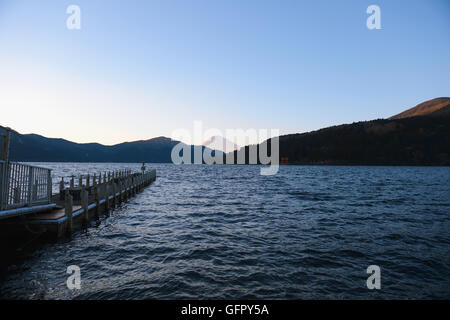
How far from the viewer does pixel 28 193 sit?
10.6 metres

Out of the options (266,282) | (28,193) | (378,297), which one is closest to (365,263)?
(378,297)

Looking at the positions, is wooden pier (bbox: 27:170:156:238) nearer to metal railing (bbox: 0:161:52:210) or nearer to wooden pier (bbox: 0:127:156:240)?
wooden pier (bbox: 0:127:156:240)

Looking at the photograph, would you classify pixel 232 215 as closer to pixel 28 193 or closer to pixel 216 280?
pixel 216 280

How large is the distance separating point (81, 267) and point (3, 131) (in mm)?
5865

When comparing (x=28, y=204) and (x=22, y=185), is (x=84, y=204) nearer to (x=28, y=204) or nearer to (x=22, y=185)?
(x=28, y=204)

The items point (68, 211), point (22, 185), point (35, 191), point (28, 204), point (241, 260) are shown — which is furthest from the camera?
Result: point (68, 211)

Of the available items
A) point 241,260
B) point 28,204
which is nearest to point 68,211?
point 28,204

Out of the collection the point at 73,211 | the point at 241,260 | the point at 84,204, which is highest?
the point at 84,204

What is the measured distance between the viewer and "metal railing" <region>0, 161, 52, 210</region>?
8828 mm

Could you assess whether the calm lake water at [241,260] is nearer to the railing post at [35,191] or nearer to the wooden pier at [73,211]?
the wooden pier at [73,211]

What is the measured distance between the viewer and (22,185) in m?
10.4

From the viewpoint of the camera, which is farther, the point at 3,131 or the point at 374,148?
the point at 374,148

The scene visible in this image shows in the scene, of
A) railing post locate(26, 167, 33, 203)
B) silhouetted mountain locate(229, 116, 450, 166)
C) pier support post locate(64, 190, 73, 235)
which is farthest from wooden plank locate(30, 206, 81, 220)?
silhouetted mountain locate(229, 116, 450, 166)

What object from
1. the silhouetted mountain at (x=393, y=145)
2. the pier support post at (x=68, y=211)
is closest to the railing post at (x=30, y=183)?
the pier support post at (x=68, y=211)
